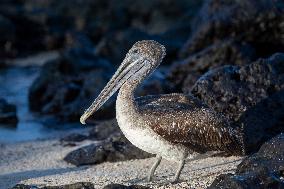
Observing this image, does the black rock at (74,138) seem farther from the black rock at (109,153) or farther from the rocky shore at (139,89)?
the black rock at (109,153)

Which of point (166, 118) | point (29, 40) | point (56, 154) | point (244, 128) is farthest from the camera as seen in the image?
point (29, 40)

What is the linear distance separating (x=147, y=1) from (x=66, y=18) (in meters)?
2.64

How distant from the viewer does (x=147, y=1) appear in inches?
959

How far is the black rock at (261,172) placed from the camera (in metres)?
7.05

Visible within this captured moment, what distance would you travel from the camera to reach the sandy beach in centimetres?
879

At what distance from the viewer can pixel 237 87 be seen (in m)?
10.2

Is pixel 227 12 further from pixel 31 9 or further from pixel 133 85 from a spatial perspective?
pixel 31 9

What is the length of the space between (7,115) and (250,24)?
5.08m

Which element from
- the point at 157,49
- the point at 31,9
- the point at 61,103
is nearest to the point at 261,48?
the point at 61,103

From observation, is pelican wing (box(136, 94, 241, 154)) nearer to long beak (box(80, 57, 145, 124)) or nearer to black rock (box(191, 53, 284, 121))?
long beak (box(80, 57, 145, 124))

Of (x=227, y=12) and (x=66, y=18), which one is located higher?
(x=66, y=18)

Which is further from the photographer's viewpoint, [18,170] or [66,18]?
[66,18]

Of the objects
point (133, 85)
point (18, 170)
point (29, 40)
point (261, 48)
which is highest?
point (29, 40)

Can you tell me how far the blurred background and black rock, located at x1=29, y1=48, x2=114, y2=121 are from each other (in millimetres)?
19
